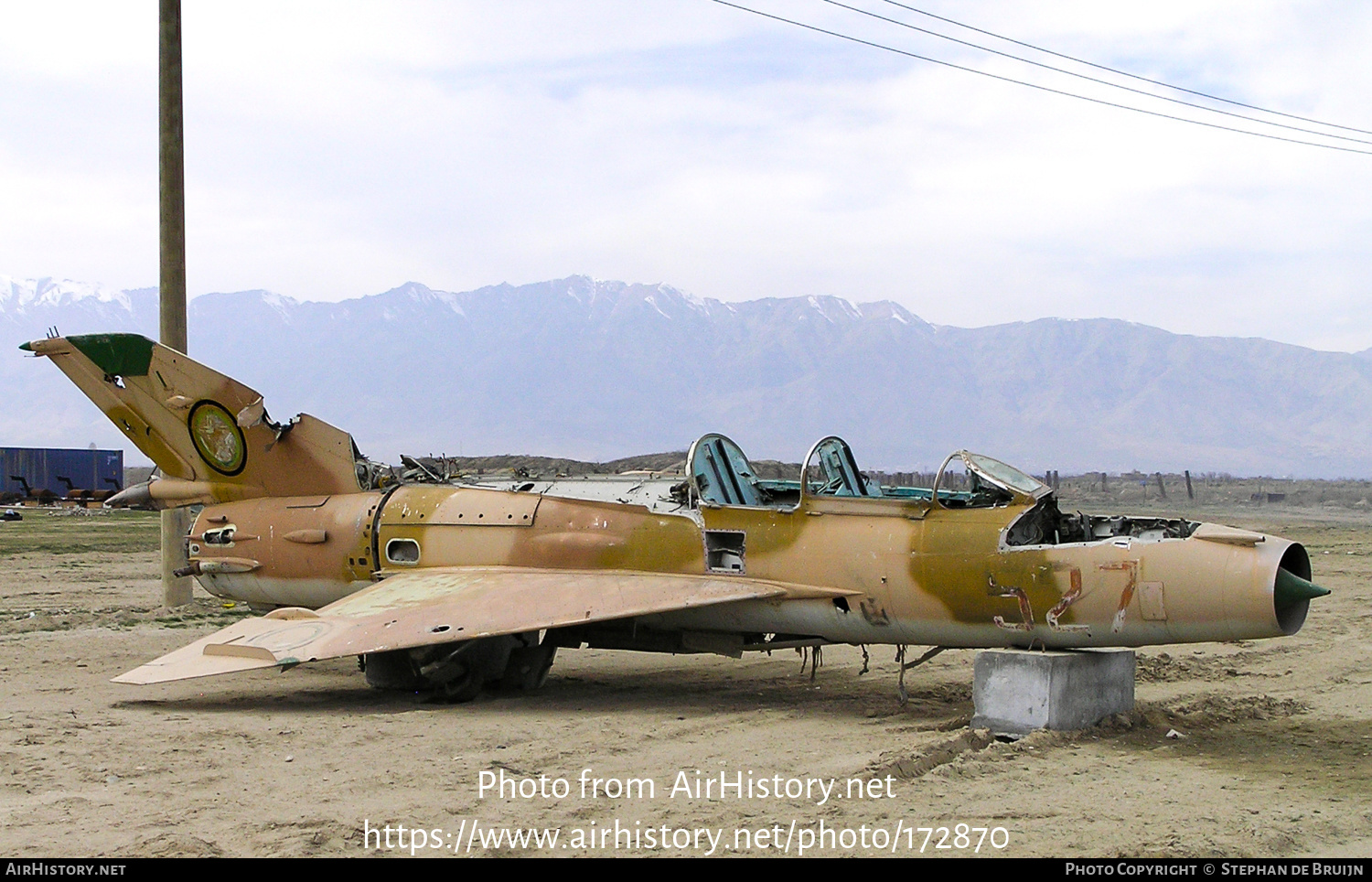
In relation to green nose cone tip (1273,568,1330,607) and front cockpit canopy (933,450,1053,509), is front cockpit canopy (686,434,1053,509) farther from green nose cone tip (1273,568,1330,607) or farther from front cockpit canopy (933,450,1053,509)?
green nose cone tip (1273,568,1330,607)

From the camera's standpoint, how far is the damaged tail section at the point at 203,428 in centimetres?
1427

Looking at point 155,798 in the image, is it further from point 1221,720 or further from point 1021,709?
point 1221,720

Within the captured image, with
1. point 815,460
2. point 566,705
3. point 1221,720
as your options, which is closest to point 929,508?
point 815,460

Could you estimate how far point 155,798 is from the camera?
25.9 feet

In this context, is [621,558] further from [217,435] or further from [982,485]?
[217,435]

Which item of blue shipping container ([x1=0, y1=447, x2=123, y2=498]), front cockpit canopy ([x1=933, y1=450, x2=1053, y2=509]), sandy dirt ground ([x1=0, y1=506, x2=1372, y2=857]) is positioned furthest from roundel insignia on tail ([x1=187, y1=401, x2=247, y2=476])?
blue shipping container ([x1=0, y1=447, x2=123, y2=498])

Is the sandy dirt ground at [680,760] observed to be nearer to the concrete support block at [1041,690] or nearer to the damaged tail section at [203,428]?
the concrete support block at [1041,690]

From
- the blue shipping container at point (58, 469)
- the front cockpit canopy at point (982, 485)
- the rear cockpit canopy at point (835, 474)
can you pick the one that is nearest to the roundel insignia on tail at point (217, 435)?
the rear cockpit canopy at point (835, 474)

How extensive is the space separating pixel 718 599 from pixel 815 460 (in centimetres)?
188

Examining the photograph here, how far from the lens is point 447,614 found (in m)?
11.5

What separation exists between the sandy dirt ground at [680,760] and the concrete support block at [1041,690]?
0.23 metres

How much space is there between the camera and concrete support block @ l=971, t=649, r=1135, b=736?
9992 millimetres

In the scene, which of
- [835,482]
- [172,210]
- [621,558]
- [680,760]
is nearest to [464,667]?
[621,558]

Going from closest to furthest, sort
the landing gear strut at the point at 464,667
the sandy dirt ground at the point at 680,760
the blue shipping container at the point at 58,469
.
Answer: the sandy dirt ground at the point at 680,760
the landing gear strut at the point at 464,667
the blue shipping container at the point at 58,469
